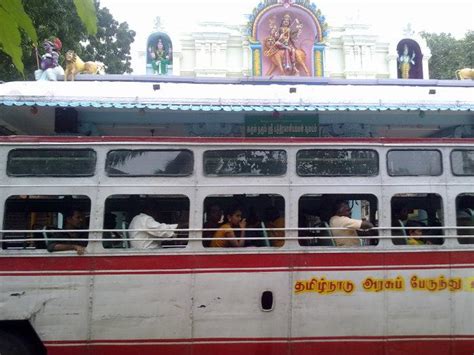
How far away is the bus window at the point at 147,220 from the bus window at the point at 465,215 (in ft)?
8.92

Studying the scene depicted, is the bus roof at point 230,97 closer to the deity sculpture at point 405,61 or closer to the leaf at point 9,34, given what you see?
the leaf at point 9,34

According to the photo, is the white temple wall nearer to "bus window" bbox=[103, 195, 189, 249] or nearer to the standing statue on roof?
the standing statue on roof

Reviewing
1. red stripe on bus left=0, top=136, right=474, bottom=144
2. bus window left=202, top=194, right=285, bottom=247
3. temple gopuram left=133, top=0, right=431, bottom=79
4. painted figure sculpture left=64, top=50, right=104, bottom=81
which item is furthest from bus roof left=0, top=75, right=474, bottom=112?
temple gopuram left=133, top=0, right=431, bottom=79

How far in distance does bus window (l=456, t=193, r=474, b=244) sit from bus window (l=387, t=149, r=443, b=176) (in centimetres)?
36

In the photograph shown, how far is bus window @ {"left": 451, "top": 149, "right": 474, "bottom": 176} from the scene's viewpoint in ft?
15.8

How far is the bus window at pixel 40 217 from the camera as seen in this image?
4.45 meters

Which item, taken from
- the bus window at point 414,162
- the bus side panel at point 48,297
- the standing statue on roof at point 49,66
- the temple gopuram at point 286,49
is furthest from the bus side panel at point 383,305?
the temple gopuram at point 286,49

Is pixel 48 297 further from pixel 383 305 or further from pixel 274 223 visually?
pixel 383 305

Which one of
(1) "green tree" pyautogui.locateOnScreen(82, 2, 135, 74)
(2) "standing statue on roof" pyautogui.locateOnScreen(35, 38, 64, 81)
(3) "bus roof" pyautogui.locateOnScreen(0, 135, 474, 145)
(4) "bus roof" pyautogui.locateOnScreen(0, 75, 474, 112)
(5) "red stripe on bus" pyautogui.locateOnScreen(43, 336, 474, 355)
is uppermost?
(1) "green tree" pyautogui.locateOnScreen(82, 2, 135, 74)

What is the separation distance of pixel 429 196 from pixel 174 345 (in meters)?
2.95

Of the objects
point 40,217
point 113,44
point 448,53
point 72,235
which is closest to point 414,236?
point 72,235

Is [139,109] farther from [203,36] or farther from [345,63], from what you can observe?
[345,63]

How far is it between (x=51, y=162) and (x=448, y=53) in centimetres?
2920

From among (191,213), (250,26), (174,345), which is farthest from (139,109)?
(250,26)
